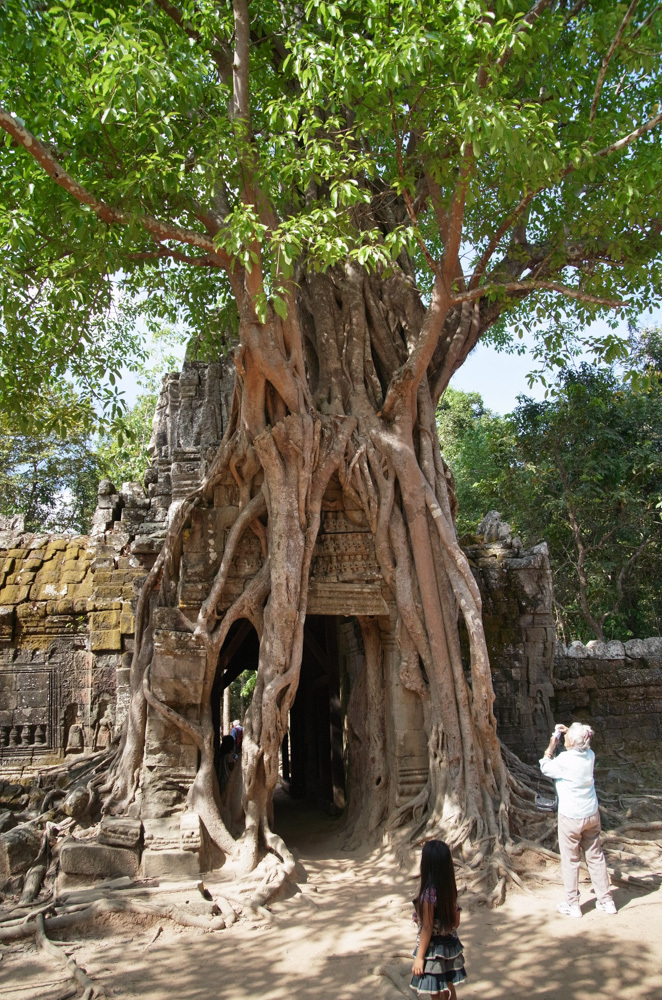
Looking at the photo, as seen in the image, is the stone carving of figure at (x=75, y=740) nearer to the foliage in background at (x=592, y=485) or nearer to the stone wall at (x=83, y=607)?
the stone wall at (x=83, y=607)

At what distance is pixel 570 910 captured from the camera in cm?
432

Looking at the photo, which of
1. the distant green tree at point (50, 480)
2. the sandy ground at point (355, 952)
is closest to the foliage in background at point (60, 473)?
the distant green tree at point (50, 480)

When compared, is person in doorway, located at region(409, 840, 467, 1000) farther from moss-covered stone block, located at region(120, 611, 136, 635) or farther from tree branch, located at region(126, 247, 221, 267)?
moss-covered stone block, located at region(120, 611, 136, 635)

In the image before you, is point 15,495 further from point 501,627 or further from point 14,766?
point 501,627

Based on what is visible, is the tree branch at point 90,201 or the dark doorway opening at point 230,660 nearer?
the tree branch at point 90,201

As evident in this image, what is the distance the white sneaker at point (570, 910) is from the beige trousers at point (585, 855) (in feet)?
0.08

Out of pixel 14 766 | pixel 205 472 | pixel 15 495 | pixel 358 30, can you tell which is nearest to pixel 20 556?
pixel 14 766

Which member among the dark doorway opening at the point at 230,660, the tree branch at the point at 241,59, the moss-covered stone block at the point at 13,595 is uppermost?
the tree branch at the point at 241,59

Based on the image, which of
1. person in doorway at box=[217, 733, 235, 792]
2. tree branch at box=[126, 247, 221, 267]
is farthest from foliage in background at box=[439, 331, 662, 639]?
tree branch at box=[126, 247, 221, 267]

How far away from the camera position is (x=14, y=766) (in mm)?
8148

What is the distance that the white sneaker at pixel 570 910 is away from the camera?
169 inches

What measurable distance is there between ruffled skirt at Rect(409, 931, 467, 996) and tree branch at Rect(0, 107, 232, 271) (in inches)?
177

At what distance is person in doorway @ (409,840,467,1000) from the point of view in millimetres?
2807

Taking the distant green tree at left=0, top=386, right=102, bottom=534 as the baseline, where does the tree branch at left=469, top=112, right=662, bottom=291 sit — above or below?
below
